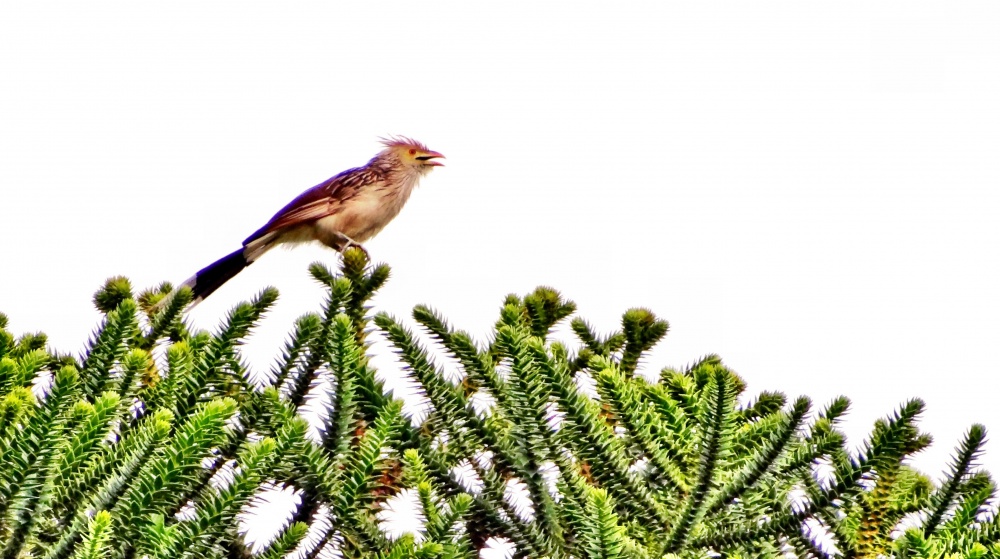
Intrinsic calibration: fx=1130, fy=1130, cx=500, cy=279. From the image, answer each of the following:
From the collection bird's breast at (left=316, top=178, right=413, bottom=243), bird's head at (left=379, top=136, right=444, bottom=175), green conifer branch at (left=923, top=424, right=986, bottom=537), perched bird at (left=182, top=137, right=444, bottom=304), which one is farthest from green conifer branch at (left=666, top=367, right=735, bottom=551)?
bird's head at (left=379, top=136, right=444, bottom=175)

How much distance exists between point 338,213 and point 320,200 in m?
0.15

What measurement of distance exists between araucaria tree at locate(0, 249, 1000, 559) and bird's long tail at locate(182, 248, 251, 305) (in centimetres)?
379

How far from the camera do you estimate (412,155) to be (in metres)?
8.88

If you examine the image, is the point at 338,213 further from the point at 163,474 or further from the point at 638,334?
the point at 163,474

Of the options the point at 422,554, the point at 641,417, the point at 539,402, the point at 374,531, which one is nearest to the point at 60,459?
the point at 374,531

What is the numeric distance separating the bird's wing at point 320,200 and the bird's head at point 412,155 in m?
0.40

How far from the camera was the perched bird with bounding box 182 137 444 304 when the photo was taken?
7254 millimetres

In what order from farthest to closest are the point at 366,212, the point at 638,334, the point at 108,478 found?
the point at 366,212, the point at 638,334, the point at 108,478

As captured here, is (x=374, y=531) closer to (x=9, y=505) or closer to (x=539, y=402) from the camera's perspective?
(x=539, y=402)

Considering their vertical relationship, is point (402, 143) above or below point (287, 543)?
above

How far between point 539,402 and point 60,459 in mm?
1112

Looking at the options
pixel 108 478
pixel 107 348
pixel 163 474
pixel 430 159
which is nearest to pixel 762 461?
pixel 163 474

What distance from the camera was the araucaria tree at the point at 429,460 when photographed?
7.85 ft

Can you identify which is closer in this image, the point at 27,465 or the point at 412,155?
the point at 27,465
